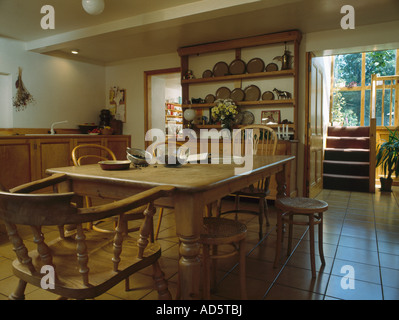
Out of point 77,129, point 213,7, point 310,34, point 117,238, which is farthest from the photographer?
point 77,129

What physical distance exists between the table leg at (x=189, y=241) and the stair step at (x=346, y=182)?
4.93 metres

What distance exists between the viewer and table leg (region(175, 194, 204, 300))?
4.24 feet

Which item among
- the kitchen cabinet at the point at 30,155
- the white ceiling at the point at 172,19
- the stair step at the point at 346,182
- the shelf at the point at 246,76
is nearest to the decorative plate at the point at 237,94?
the shelf at the point at 246,76

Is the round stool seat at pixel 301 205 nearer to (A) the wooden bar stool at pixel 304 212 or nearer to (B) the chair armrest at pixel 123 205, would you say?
(A) the wooden bar stool at pixel 304 212

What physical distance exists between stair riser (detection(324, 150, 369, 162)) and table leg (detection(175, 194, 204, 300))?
5.68m

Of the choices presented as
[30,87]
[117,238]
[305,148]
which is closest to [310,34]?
[305,148]

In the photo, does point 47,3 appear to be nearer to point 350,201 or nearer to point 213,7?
point 213,7

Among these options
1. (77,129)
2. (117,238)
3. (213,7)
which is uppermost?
(213,7)

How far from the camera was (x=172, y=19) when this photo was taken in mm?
3746

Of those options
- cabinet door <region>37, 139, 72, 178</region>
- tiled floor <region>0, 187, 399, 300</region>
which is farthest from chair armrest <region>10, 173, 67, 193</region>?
cabinet door <region>37, 139, 72, 178</region>

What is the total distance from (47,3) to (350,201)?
4.95m

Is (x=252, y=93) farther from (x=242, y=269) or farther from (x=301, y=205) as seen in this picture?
(x=242, y=269)
